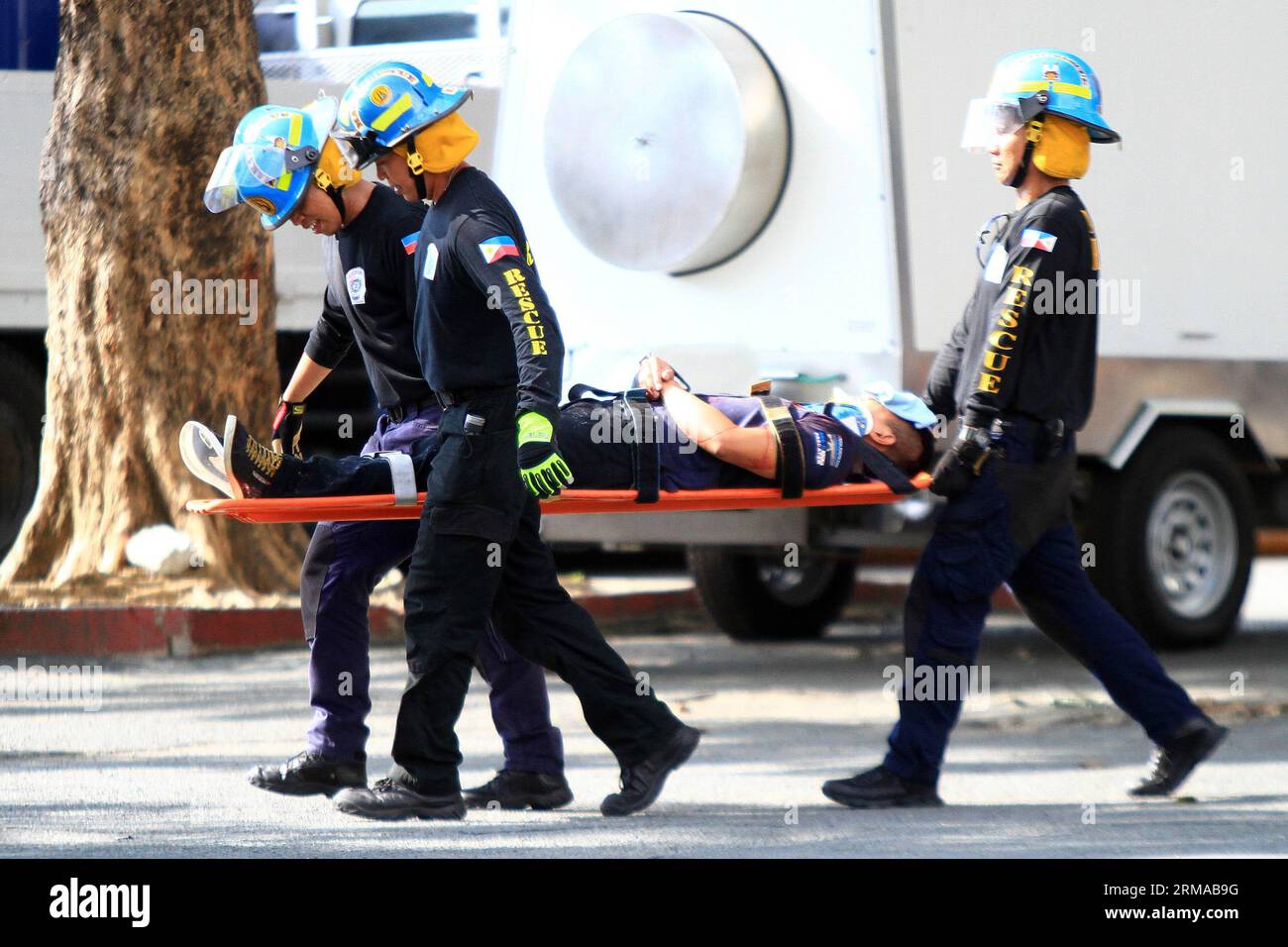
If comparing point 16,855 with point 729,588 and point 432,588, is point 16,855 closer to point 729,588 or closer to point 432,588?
point 432,588

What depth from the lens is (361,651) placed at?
571cm

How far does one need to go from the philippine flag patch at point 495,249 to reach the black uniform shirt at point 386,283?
0.46 m

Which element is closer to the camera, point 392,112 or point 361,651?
point 392,112

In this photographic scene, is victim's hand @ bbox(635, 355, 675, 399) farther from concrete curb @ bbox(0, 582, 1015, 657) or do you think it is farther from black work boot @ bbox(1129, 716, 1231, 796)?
concrete curb @ bbox(0, 582, 1015, 657)

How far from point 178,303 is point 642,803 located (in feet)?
16.2

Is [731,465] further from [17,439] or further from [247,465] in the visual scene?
[17,439]

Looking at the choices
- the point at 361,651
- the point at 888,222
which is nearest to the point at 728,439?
the point at 361,651

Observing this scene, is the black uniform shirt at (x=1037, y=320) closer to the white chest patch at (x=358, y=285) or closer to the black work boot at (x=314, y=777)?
the white chest patch at (x=358, y=285)

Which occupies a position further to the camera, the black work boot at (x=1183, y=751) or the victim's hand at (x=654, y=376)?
the victim's hand at (x=654, y=376)

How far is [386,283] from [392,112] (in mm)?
524

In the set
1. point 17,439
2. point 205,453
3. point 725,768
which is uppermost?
point 205,453

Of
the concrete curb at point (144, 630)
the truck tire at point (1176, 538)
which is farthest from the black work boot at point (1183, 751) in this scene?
the concrete curb at point (144, 630)

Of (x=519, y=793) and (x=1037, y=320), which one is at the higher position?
(x=1037, y=320)

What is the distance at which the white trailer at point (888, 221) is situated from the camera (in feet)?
25.7
